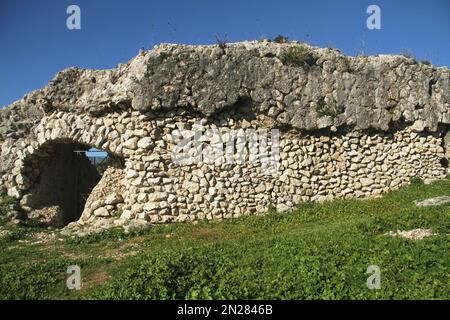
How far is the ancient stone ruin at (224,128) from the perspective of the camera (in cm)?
1238

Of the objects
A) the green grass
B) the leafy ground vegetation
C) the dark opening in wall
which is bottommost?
the leafy ground vegetation

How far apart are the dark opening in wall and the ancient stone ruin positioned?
0.06 metres

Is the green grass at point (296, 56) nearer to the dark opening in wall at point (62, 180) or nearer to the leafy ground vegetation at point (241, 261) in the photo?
the leafy ground vegetation at point (241, 261)

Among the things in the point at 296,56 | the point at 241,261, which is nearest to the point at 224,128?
the point at 296,56

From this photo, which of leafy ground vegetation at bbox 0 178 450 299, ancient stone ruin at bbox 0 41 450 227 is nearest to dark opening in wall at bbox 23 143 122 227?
ancient stone ruin at bbox 0 41 450 227

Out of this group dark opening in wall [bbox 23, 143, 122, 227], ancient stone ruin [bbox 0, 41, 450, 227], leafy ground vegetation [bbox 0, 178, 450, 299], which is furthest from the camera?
dark opening in wall [bbox 23, 143, 122, 227]

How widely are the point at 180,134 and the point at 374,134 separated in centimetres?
714

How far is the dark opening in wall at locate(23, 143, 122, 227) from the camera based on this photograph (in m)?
13.5

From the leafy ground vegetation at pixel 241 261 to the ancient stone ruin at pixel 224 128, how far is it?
1.68 m

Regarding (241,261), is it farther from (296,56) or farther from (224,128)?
(296,56)

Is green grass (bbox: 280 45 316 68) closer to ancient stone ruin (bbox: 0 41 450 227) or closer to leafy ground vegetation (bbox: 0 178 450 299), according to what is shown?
ancient stone ruin (bbox: 0 41 450 227)

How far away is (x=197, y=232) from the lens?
11.1 metres

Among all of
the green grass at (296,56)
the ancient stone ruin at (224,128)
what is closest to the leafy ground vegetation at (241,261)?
the ancient stone ruin at (224,128)
